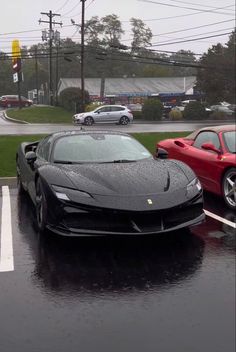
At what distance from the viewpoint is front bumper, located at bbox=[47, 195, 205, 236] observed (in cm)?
487

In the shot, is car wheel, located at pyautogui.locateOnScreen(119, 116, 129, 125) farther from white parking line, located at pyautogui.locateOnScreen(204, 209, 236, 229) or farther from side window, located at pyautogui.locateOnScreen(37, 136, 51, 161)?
white parking line, located at pyautogui.locateOnScreen(204, 209, 236, 229)

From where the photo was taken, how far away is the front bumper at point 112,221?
487 centimetres

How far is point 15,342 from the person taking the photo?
3111 millimetres

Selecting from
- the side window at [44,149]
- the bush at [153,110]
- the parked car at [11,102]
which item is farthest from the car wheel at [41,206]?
the parked car at [11,102]

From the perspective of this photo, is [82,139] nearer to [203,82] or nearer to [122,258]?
[122,258]

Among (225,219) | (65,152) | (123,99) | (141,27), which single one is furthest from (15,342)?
(141,27)

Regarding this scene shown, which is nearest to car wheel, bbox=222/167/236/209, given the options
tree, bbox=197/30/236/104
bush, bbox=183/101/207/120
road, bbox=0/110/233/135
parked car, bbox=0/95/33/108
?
road, bbox=0/110/233/135

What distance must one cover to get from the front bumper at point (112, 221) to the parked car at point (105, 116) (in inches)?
1200

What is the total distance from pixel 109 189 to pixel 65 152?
1.46 metres

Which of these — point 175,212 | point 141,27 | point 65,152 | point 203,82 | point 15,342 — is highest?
point 141,27

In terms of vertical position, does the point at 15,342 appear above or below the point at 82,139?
below

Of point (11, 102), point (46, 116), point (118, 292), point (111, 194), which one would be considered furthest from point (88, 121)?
point (11, 102)

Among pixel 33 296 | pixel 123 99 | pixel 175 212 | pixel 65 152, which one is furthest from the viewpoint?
pixel 123 99

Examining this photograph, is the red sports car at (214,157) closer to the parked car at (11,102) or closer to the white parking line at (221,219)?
the white parking line at (221,219)
